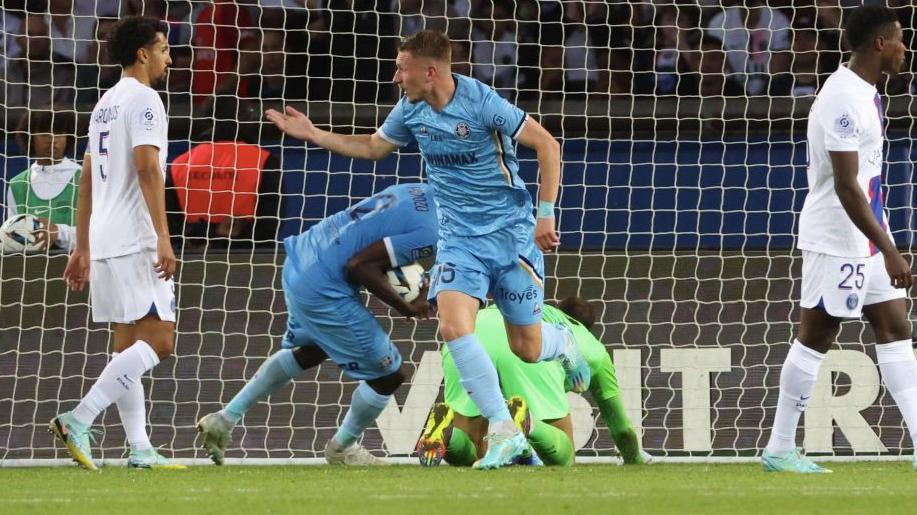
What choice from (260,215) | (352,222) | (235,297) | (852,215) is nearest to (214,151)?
(260,215)

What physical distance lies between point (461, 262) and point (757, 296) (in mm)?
2565

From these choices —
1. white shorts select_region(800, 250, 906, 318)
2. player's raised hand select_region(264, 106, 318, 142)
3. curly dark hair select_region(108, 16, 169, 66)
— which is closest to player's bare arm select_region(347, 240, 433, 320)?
player's raised hand select_region(264, 106, 318, 142)

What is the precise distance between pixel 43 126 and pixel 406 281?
282 cm

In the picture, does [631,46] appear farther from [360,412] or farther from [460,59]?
[360,412]

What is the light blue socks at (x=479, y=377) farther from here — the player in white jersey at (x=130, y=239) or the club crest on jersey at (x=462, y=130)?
the player in white jersey at (x=130, y=239)

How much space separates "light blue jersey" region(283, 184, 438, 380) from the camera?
731 cm

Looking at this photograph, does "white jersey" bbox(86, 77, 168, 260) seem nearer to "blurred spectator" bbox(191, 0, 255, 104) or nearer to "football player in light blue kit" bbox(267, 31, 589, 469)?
"football player in light blue kit" bbox(267, 31, 589, 469)

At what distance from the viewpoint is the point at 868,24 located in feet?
20.4

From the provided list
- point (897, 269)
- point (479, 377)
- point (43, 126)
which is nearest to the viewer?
point (897, 269)

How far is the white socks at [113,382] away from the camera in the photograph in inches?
272

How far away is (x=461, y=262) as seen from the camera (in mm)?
6723

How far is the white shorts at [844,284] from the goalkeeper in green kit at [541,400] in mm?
1421

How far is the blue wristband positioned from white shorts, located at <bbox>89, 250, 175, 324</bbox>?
67.6 inches

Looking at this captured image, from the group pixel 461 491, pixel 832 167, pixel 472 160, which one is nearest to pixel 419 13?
pixel 472 160
